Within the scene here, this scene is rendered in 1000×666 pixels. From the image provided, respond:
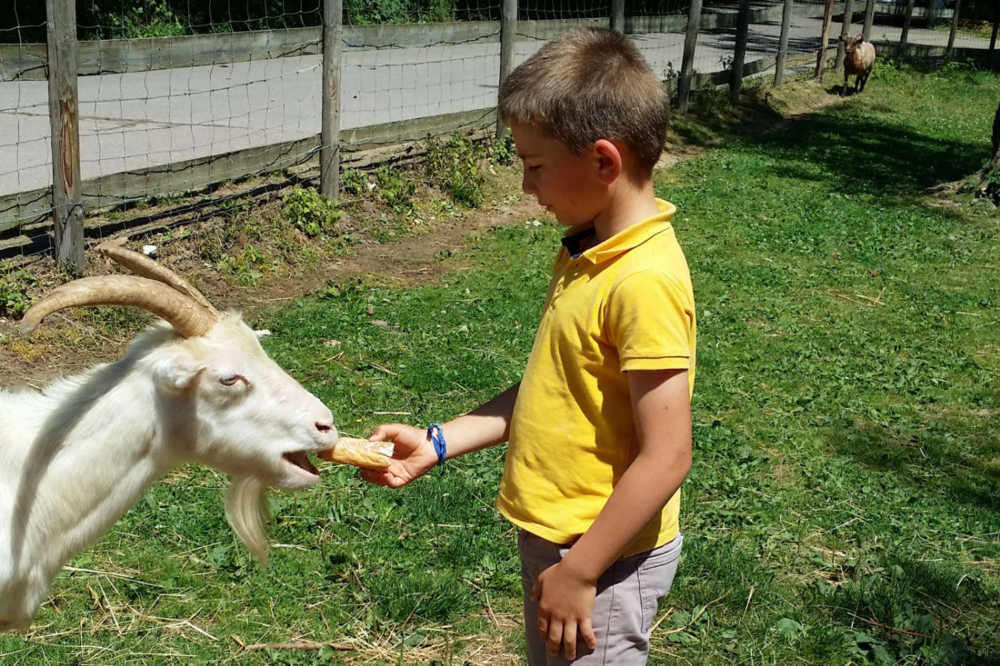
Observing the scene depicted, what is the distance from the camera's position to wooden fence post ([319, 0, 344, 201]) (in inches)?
298

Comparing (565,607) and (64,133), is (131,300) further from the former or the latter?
(64,133)

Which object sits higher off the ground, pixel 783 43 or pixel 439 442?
pixel 783 43

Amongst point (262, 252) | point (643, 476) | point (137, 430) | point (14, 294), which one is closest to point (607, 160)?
point (643, 476)

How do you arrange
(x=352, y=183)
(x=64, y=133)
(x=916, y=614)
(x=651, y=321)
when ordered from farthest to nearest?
1. (x=352, y=183)
2. (x=64, y=133)
3. (x=916, y=614)
4. (x=651, y=321)

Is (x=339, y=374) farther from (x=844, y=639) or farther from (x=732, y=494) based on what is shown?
(x=844, y=639)

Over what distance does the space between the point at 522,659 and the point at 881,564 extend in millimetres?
1559

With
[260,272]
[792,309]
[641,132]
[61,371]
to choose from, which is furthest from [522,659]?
[792,309]

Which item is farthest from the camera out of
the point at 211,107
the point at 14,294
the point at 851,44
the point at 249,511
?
the point at 851,44

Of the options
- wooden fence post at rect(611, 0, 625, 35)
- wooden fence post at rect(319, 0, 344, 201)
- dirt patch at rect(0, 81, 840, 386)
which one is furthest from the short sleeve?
wooden fence post at rect(611, 0, 625, 35)

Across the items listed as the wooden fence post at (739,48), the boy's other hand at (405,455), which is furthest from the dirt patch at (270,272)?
the wooden fence post at (739,48)

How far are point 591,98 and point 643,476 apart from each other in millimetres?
721

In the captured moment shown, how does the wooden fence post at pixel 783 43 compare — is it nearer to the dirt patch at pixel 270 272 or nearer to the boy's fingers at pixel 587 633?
the dirt patch at pixel 270 272

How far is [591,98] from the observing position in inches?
75.4

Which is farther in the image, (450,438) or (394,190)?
(394,190)
